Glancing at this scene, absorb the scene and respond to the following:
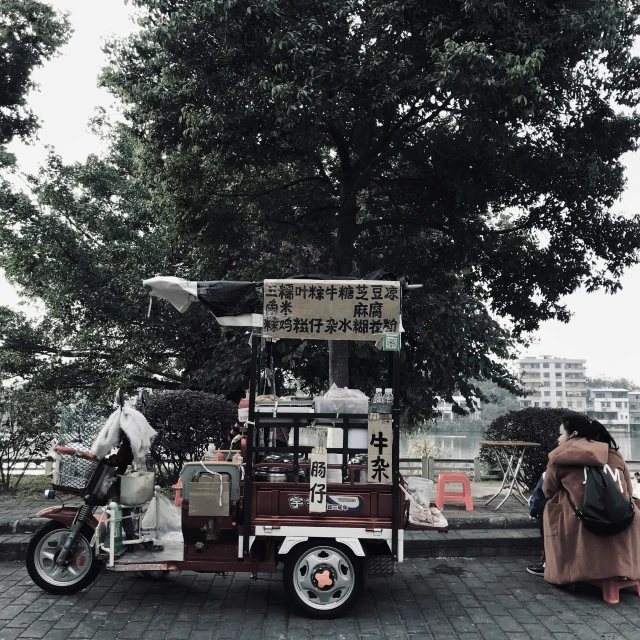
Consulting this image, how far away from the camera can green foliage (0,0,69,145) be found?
12367 mm

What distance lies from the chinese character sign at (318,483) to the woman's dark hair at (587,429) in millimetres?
2188

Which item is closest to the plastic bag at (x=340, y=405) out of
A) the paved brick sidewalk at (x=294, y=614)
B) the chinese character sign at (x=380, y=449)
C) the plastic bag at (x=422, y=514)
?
the chinese character sign at (x=380, y=449)

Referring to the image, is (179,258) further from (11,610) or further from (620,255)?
(11,610)

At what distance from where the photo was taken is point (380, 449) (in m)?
4.96

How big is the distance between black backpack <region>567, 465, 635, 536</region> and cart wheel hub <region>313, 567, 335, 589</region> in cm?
207

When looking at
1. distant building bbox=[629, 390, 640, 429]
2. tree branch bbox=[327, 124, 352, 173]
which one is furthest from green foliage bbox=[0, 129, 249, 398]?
distant building bbox=[629, 390, 640, 429]

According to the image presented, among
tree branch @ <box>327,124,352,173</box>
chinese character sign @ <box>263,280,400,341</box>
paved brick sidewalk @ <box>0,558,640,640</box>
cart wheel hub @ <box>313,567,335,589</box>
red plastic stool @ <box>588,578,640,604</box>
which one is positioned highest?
tree branch @ <box>327,124,352,173</box>

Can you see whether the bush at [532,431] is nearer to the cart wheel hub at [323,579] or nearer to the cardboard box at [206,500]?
the cart wheel hub at [323,579]

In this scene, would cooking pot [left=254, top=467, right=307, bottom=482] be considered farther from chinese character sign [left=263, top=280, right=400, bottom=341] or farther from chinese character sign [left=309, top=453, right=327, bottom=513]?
chinese character sign [left=263, top=280, right=400, bottom=341]

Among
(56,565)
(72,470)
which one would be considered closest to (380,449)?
(72,470)

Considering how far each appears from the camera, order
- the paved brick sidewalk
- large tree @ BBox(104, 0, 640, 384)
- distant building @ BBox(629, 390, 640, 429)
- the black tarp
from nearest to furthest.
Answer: the paved brick sidewalk → the black tarp → large tree @ BBox(104, 0, 640, 384) → distant building @ BBox(629, 390, 640, 429)

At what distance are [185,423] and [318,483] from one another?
13.1 feet

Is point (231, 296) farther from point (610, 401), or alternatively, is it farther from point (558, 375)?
point (558, 375)

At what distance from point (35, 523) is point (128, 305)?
22.6ft
